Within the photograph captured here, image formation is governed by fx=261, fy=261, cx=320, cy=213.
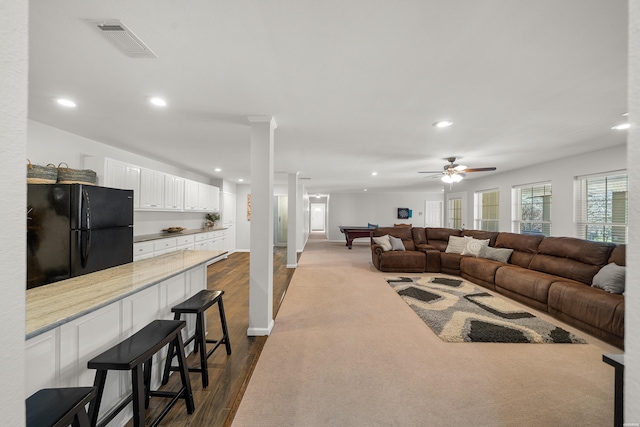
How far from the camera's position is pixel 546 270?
13.5 feet

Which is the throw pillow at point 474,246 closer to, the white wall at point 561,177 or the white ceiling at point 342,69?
the white wall at point 561,177

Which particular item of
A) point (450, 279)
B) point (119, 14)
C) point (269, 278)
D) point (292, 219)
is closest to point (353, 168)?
point (292, 219)

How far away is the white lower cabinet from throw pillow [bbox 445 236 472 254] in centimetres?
584

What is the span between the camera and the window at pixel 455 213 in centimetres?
802

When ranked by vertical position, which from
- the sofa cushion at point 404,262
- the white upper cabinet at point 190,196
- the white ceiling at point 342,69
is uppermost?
the white ceiling at point 342,69

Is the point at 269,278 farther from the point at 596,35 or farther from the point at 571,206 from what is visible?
the point at 571,206

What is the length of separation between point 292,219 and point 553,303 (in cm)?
498

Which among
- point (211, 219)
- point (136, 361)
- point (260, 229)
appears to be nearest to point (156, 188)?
point (211, 219)

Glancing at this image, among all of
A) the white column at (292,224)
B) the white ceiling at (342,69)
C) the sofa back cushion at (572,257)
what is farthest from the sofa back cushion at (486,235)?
the white column at (292,224)

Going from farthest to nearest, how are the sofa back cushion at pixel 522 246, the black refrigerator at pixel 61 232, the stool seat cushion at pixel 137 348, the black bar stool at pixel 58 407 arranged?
1. the sofa back cushion at pixel 522 246
2. the black refrigerator at pixel 61 232
3. the stool seat cushion at pixel 137 348
4. the black bar stool at pixel 58 407

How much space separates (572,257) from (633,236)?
15.3 ft

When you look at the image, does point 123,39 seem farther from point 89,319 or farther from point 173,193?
point 173,193

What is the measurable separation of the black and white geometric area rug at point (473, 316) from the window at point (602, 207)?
1.85 m

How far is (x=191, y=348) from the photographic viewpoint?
2.55 meters
